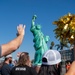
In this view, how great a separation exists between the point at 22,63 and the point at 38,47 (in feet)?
44.2

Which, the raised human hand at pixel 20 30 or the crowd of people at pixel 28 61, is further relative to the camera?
the raised human hand at pixel 20 30

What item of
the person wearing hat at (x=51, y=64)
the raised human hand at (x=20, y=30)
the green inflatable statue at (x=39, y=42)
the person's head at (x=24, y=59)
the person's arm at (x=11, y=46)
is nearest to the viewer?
the person's arm at (x=11, y=46)

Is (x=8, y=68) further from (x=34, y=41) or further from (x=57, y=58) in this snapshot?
(x=34, y=41)

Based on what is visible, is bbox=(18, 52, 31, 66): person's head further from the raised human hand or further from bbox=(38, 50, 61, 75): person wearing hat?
the raised human hand

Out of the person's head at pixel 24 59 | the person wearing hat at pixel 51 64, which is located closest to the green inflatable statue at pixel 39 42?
the person's head at pixel 24 59

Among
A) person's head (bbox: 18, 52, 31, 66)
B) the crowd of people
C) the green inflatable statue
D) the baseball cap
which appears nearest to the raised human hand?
the crowd of people

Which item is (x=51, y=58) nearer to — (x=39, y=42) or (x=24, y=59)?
(x=24, y=59)

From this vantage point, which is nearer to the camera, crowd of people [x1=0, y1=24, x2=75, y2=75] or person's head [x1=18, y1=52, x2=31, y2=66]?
crowd of people [x1=0, y1=24, x2=75, y2=75]

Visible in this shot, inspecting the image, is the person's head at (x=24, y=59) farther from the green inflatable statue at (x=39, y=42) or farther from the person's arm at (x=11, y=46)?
→ the green inflatable statue at (x=39, y=42)

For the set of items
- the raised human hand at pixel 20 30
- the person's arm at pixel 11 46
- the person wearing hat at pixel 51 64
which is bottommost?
the person wearing hat at pixel 51 64

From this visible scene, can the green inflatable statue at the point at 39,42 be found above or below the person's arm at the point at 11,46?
above

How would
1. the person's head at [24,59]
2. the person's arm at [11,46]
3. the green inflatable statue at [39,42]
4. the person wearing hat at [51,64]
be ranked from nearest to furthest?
the person's arm at [11,46] → the person wearing hat at [51,64] → the person's head at [24,59] → the green inflatable statue at [39,42]

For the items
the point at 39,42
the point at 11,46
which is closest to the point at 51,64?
the point at 11,46

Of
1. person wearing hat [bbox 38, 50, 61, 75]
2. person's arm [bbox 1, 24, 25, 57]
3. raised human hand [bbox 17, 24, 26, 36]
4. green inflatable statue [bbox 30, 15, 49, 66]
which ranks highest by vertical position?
green inflatable statue [bbox 30, 15, 49, 66]
